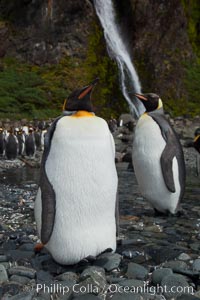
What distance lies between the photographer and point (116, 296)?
3.12 metres

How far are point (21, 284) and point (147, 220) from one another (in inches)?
94.1

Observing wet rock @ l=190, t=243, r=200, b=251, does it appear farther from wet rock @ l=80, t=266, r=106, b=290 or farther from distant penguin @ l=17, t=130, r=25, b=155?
distant penguin @ l=17, t=130, r=25, b=155

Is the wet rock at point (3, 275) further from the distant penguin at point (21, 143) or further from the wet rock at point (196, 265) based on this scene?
the distant penguin at point (21, 143)

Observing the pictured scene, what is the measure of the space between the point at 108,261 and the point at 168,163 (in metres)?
2.17

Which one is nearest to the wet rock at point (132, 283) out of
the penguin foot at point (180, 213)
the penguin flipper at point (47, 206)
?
the penguin flipper at point (47, 206)

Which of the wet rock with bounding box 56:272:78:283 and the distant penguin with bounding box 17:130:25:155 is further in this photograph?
the distant penguin with bounding box 17:130:25:155

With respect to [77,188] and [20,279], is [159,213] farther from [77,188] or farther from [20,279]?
[20,279]

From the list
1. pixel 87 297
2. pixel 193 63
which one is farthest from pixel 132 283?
pixel 193 63

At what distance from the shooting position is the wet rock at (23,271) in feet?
11.7

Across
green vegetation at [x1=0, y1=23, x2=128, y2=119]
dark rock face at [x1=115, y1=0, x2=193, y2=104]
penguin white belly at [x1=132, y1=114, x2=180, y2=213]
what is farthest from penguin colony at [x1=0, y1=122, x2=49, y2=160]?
dark rock face at [x1=115, y1=0, x2=193, y2=104]

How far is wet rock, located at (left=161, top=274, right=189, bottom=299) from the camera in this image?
3233mm

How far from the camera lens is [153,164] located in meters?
5.77

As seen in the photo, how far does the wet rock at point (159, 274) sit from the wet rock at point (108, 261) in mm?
345

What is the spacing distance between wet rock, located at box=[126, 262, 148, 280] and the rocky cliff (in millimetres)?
20195
